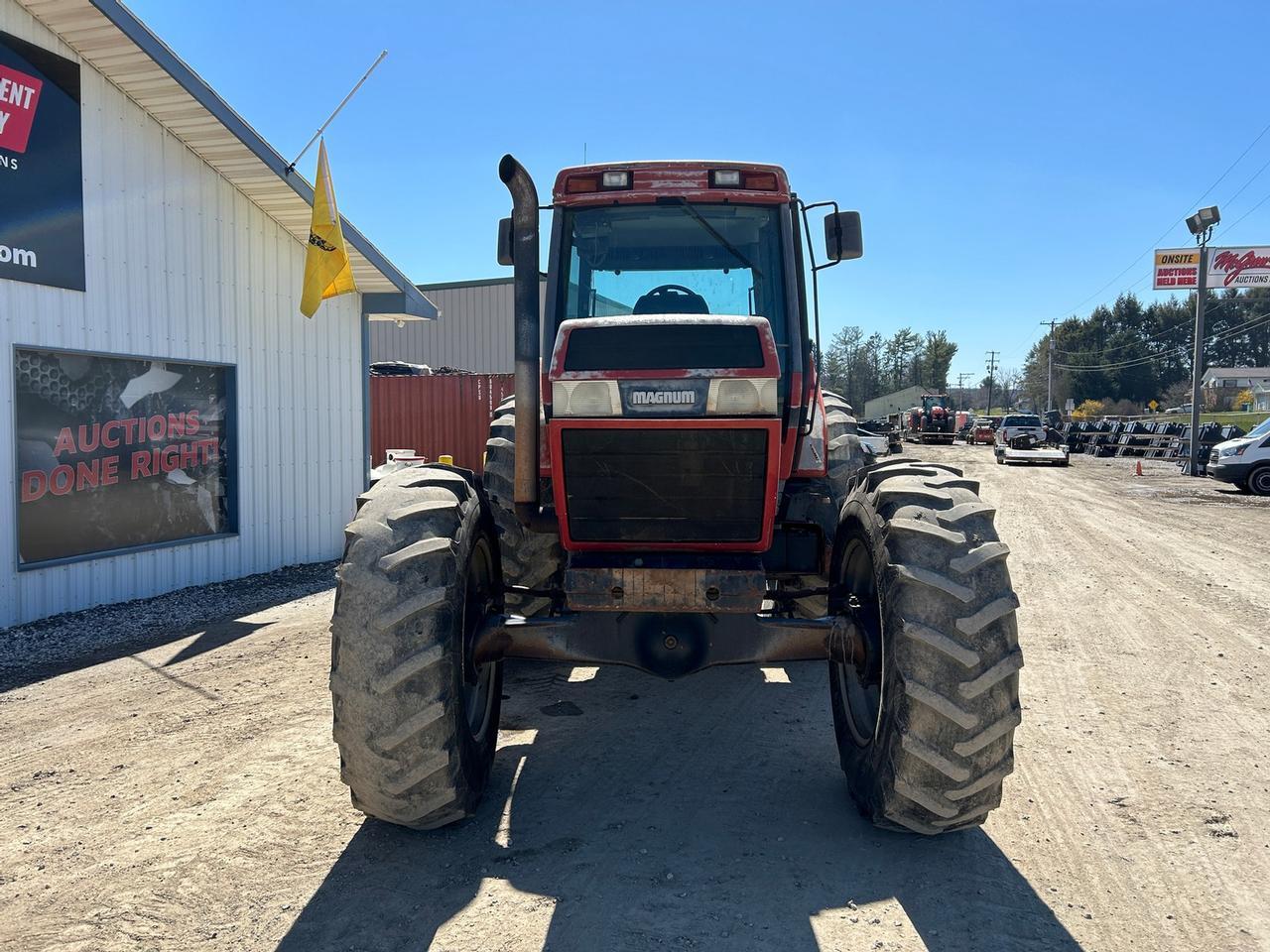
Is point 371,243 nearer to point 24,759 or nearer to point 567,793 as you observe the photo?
point 24,759

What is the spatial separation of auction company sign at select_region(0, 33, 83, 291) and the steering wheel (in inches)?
237

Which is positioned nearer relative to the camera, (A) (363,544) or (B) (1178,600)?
(A) (363,544)

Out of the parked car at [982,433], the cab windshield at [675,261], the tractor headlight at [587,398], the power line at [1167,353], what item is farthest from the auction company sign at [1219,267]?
the power line at [1167,353]

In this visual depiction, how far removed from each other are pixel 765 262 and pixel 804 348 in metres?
0.50

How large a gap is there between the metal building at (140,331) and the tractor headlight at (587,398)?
20.9 ft

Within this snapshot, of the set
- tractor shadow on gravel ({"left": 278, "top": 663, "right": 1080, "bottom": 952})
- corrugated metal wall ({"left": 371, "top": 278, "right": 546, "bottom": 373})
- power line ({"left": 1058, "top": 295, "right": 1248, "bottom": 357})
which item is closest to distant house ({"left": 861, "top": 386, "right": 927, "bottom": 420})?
power line ({"left": 1058, "top": 295, "right": 1248, "bottom": 357})

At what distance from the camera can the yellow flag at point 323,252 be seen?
33.9 feet

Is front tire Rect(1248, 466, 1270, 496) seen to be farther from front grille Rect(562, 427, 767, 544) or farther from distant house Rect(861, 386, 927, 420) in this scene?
distant house Rect(861, 386, 927, 420)

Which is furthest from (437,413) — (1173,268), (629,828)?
(1173,268)

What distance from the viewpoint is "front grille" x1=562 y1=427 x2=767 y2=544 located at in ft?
12.4

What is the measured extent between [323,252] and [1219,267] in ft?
128

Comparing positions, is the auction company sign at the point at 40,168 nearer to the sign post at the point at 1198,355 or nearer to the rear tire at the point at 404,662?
the rear tire at the point at 404,662

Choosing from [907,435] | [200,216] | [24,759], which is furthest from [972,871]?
[907,435]

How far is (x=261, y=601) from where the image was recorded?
950cm
